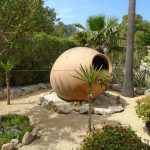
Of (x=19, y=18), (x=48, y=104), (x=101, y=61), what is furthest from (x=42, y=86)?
(x=19, y=18)

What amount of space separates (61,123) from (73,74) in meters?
1.94

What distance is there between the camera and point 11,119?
1148 centimetres

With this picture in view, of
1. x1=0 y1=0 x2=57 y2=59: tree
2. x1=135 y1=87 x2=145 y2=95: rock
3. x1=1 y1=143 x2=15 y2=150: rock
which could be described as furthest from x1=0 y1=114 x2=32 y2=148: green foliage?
x1=135 y1=87 x2=145 y2=95: rock

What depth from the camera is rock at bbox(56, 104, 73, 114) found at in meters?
12.1

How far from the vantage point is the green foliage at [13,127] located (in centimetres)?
980

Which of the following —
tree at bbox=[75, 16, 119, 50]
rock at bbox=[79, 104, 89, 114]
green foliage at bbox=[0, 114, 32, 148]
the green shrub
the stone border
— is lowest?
green foliage at bbox=[0, 114, 32, 148]

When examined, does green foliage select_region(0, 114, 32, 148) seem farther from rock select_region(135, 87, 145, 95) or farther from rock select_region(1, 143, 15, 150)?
rock select_region(135, 87, 145, 95)

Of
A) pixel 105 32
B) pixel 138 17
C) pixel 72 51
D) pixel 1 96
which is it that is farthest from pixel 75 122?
pixel 138 17

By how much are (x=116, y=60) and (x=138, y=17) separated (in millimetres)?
23999

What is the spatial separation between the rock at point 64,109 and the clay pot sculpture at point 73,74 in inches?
20.4

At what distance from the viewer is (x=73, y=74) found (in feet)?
40.6

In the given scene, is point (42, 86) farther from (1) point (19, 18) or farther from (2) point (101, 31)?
(1) point (19, 18)

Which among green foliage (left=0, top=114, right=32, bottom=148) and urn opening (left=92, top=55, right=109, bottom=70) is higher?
urn opening (left=92, top=55, right=109, bottom=70)

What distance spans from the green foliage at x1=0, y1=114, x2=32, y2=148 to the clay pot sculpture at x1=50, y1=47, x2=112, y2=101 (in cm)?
188
